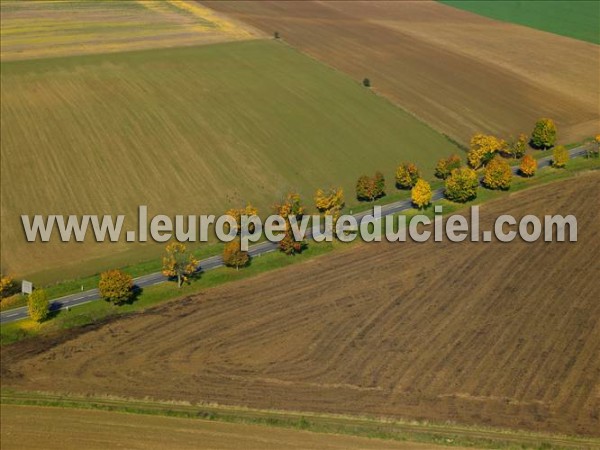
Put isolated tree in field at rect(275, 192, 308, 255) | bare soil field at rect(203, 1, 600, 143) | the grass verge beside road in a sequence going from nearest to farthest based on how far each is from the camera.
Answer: the grass verge beside road, isolated tree in field at rect(275, 192, 308, 255), bare soil field at rect(203, 1, 600, 143)

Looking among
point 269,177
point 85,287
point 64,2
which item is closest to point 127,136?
point 269,177

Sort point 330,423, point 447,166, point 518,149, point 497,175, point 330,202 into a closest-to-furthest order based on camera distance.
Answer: point 330,423, point 330,202, point 497,175, point 447,166, point 518,149

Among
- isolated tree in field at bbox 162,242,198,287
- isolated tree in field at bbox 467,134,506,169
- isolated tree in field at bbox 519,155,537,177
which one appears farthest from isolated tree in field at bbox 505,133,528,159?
isolated tree in field at bbox 162,242,198,287

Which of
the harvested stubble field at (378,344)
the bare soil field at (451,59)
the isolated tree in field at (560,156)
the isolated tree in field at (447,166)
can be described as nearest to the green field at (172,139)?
the isolated tree in field at (447,166)

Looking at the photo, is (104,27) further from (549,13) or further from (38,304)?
(549,13)

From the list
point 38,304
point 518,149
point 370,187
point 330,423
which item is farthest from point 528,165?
point 38,304

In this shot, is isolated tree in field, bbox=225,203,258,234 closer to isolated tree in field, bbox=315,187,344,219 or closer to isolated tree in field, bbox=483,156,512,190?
isolated tree in field, bbox=315,187,344,219
